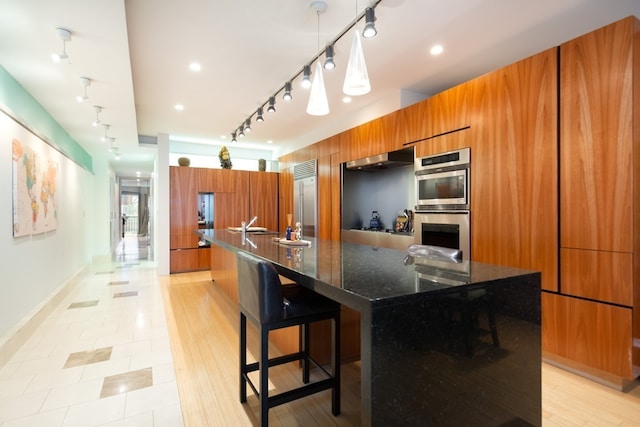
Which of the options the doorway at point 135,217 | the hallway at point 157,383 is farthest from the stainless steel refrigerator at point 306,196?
the doorway at point 135,217

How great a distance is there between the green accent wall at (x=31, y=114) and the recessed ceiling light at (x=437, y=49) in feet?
→ 12.5

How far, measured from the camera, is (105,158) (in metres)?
7.46

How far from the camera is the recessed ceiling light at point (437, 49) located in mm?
2957

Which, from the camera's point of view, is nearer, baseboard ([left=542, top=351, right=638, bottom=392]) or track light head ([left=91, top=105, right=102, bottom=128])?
baseboard ([left=542, top=351, right=638, bottom=392])

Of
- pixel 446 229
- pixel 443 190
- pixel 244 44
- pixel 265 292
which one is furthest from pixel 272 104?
pixel 265 292

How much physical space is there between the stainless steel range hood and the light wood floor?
244cm

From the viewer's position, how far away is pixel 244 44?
9.56 feet

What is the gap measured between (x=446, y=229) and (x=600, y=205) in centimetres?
128

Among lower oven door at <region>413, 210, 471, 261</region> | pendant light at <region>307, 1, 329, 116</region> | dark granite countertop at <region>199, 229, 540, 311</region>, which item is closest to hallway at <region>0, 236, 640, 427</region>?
dark granite countertop at <region>199, 229, 540, 311</region>

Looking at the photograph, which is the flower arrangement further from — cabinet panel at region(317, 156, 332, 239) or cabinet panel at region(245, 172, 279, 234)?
cabinet panel at region(317, 156, 332, 239)

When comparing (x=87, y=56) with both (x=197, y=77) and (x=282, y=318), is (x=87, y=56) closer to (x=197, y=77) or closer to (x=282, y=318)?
(x=197, y=77)

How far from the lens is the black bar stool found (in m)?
1.54

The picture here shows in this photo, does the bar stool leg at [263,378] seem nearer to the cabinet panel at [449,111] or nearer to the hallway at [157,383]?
the hallway at [157,383]

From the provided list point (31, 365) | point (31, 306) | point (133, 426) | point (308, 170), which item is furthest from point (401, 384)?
point (308, 170)
